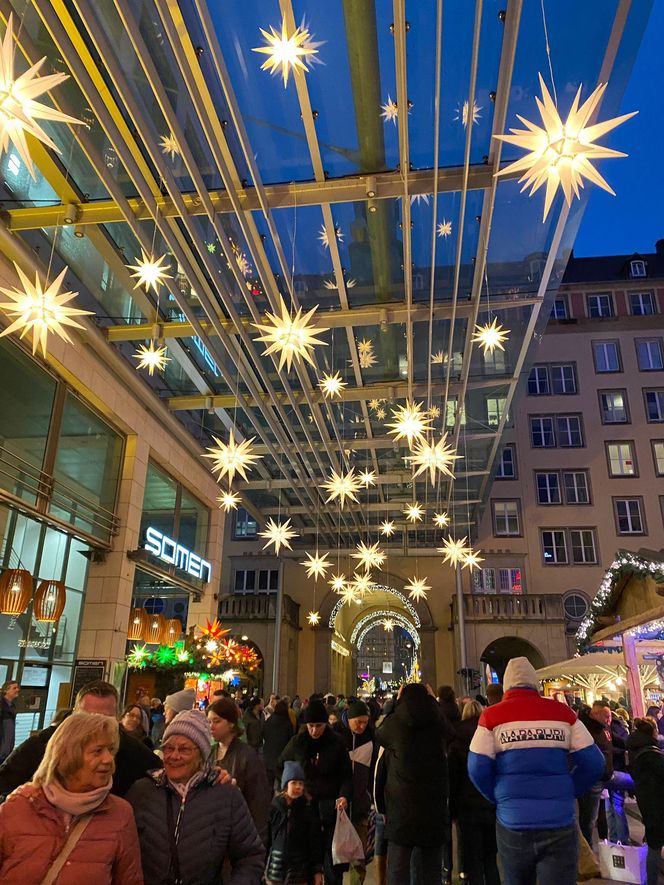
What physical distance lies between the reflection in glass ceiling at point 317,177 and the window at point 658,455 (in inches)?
807

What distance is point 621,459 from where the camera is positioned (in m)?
31.7

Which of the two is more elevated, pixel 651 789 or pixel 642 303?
pixel 642 303

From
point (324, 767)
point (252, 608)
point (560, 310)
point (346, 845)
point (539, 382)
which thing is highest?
point (560, 310)

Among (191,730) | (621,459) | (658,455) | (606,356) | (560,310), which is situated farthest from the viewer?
(560,310)

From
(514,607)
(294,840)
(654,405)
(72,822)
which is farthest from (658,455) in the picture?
(72,822)

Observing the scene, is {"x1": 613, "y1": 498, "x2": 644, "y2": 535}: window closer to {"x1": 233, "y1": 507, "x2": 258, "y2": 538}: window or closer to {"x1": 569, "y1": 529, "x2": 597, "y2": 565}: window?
{"x1": 569, "y1": 529, "x2": 597, "y2": 565}: window

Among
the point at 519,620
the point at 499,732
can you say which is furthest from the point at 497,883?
the point at 519,620

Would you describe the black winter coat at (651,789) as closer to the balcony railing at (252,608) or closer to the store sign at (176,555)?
the store sign at (176,555)

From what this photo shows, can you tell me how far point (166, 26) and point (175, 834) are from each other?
6.46 metres

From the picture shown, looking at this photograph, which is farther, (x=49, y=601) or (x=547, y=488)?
(x=547, y=488)

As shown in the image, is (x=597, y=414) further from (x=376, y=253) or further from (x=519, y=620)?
(x=376, y=253)

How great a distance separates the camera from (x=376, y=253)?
407 inches

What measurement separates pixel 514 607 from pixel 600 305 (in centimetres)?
1733

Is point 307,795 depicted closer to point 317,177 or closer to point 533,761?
point 533,761
